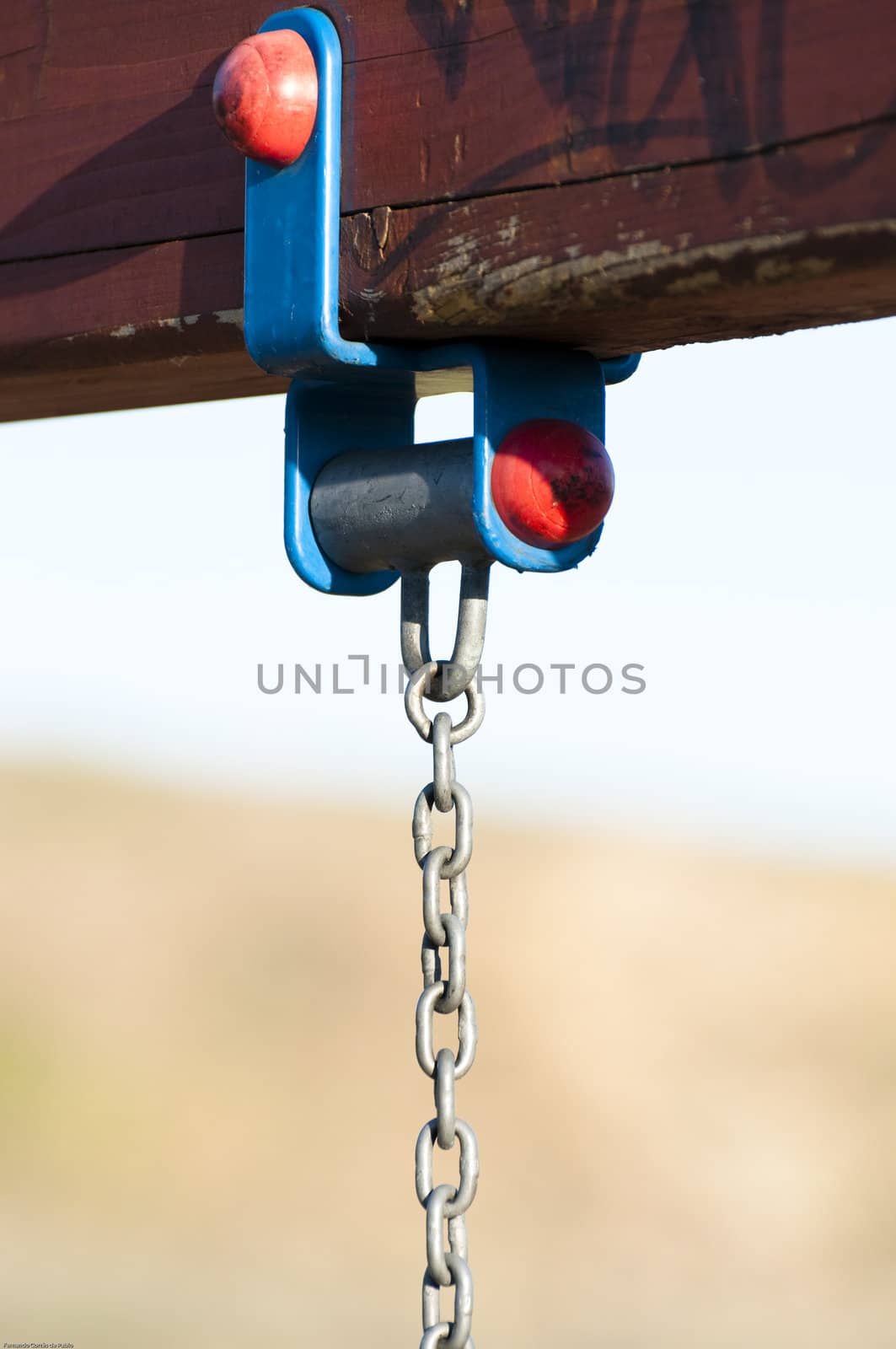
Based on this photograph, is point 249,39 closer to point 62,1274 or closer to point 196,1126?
point 62,1274

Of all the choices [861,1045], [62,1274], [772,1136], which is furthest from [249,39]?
[861,1045]

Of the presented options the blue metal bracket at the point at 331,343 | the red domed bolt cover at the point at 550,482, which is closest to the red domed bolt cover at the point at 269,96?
the blue metal bracket at the point at 331,343

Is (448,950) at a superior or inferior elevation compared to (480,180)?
inferior

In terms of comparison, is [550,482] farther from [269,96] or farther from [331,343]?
[269,96]

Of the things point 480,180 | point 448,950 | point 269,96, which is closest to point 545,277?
point 480,180

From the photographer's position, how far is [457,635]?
1042mm

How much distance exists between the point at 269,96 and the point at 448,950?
0.53 metres

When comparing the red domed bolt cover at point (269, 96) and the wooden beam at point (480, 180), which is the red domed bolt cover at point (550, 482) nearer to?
the wooden beam at point (480, 180)

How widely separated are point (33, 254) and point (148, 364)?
0.39ft

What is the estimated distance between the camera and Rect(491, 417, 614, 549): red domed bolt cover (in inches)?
38.8

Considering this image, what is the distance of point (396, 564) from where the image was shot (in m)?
1.08

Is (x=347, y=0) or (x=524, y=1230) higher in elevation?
(x=347, y=0)

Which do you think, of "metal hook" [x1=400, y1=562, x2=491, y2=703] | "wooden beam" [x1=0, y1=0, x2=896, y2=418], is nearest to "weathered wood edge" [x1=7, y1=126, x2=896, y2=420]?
"wooden beam" [x1=0, y1=0, x2=896, y2=418]

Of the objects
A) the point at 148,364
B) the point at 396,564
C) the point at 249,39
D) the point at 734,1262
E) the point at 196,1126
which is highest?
the point at 249,39
